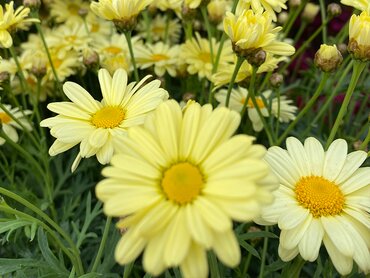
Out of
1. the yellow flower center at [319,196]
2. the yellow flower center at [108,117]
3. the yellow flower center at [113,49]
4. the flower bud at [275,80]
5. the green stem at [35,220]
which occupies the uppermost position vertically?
the yellow flower center at [108,117]

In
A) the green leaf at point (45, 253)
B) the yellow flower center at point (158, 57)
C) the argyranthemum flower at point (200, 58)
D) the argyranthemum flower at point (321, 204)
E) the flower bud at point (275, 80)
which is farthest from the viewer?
the yellow flower center at point (158, 57)

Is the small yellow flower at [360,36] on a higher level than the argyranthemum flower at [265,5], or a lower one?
higher

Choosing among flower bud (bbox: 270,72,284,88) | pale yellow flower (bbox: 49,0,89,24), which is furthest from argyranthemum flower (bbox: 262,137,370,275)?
pale yellow flower (bbox: 49,0,89,24)

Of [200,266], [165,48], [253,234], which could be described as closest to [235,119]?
[200,266]

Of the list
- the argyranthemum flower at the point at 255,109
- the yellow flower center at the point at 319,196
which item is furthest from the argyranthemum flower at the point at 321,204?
the argyranthemum flower at the point at 255,109

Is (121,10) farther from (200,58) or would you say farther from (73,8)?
(73,8)

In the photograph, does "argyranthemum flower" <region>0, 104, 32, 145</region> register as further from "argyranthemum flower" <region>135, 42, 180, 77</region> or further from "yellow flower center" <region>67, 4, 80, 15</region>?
"yellow flower center" <region>67, 4, 80, 15</region>

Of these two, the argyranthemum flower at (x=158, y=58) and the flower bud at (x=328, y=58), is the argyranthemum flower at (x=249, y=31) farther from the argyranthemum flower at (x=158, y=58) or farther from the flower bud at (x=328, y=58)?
the argyranthemum flower at (x=158, y=58)

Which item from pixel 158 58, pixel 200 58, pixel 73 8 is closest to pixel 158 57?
pixel 158 58

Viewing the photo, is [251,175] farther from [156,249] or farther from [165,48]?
[165,48]
